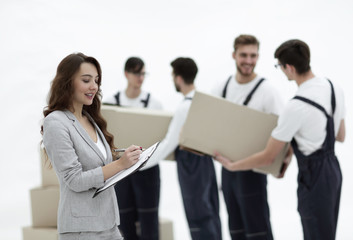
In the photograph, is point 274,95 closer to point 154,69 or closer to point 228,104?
point 228,104

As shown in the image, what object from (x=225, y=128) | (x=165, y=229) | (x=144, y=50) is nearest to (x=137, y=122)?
(x=225, y=128)

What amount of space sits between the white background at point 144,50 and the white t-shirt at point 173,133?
2.38 meters

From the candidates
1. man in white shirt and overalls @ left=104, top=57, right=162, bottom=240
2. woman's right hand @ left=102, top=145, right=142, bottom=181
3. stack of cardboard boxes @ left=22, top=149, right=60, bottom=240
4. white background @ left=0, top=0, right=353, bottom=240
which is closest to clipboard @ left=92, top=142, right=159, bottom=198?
woman's right hand @ left=102, top=145, right=142, bottom=181

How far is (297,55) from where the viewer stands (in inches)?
107

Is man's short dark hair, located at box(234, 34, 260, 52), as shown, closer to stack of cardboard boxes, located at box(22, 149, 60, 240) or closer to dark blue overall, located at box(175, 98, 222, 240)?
dark blue overall, located at box(175, 98, 222, 240)

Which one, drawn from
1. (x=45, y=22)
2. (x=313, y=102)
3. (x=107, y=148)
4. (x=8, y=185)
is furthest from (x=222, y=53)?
(x=107, y=148)

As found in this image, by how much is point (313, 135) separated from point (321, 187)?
0.81 feet

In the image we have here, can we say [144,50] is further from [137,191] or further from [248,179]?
[248,179]

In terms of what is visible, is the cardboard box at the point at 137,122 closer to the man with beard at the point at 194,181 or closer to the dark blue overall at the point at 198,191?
the man with beard at the point at 194,181

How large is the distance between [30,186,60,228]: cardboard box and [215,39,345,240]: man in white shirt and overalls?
148 centimetres

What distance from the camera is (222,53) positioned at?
255 inches

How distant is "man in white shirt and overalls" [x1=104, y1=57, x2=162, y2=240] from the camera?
3705 millimetres

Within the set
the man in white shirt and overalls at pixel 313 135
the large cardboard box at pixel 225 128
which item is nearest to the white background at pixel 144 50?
the large cardboard box at pixel 225 128

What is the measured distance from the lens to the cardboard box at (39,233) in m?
3.32
